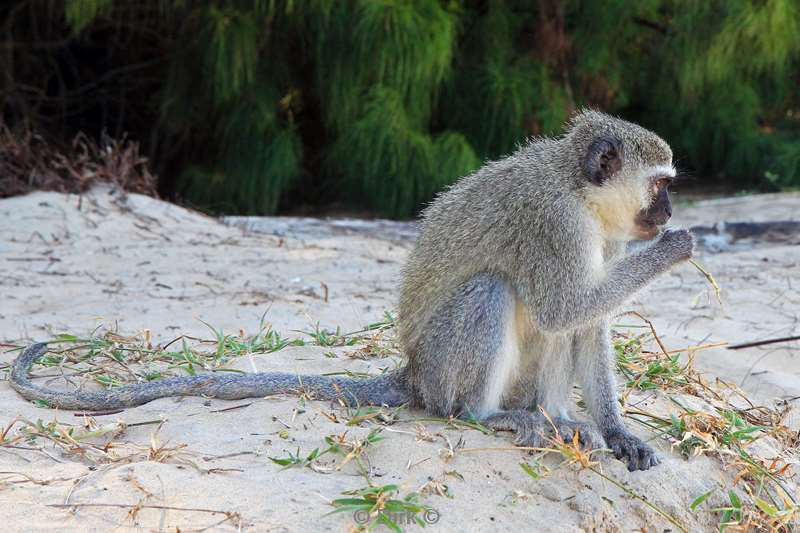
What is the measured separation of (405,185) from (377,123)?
645 millimetres

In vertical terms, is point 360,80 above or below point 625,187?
below

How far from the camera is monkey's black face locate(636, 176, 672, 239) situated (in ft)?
11.5

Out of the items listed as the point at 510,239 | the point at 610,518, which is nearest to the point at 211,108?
the point at 510,239

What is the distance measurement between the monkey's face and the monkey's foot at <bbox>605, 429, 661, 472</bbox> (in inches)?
29.5

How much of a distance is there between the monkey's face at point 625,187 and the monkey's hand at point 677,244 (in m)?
0.05

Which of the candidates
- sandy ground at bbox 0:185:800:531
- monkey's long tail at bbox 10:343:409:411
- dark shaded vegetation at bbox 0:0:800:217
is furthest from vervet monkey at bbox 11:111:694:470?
dark shaded vegetation at bbox 0:0:800:217

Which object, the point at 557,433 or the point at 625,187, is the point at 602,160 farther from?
the point at 557,433

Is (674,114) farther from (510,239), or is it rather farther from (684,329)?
(510,239)

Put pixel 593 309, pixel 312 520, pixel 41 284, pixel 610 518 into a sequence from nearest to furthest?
pixel 312 520
pixel 610 518
pixel 593 309
pixel 41 284

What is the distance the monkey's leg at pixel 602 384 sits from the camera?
3381mm

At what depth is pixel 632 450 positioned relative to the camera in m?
3.32

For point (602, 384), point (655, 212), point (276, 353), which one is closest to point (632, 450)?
point (602, 384)

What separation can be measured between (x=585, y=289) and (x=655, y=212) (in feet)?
1.38

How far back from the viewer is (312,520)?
2605mm
